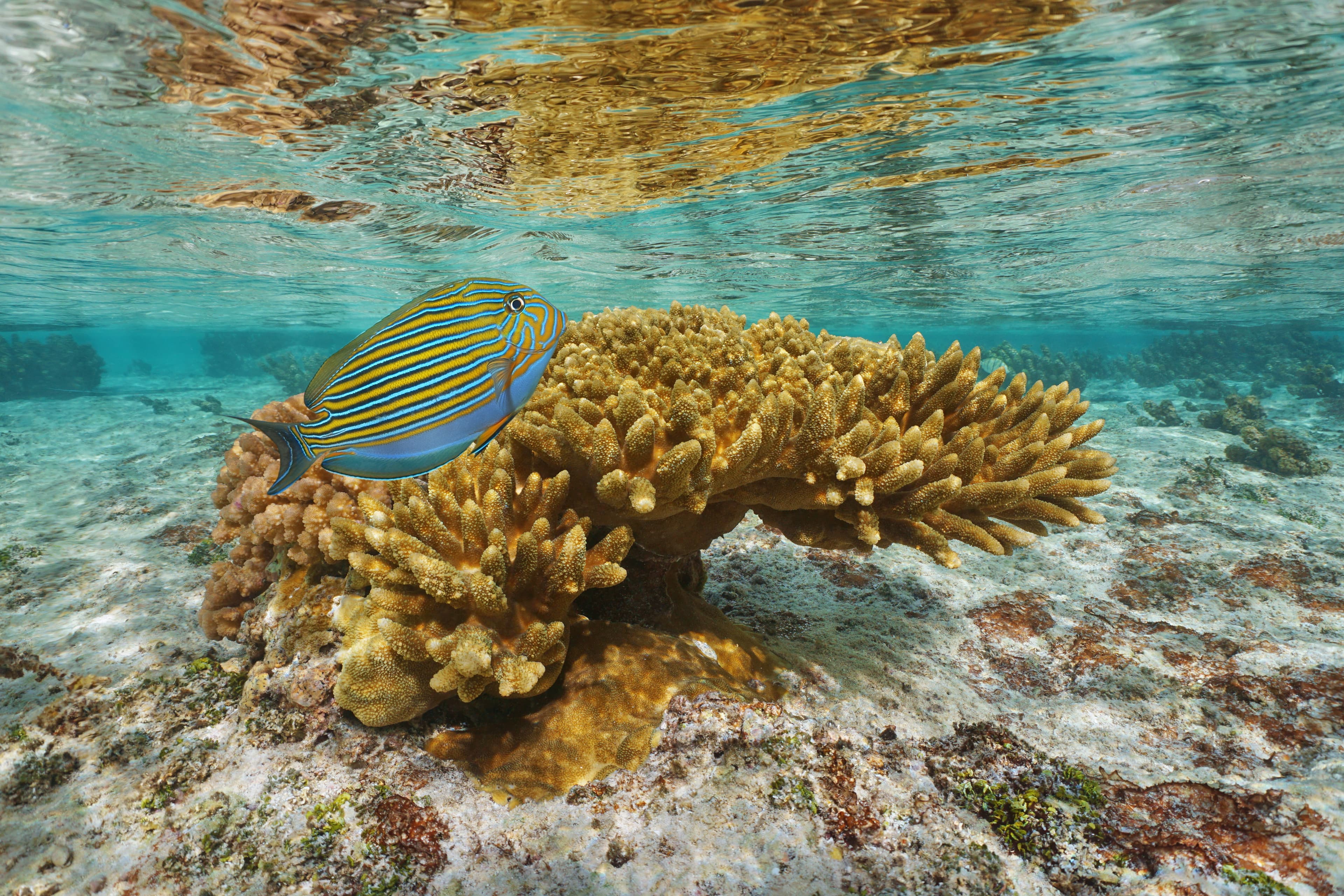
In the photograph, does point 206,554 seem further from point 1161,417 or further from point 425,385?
point 1161,417

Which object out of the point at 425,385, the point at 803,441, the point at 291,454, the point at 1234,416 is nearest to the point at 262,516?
the point at 291,454

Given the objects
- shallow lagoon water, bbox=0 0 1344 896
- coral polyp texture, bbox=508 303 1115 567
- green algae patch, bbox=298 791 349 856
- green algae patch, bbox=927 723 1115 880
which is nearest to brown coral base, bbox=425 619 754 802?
shallow lagoon water, bbox=0 0 1344 896

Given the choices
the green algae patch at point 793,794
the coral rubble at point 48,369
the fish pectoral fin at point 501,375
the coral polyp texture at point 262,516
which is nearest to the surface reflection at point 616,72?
the coral polyp texture at point 262,516

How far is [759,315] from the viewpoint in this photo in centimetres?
3597

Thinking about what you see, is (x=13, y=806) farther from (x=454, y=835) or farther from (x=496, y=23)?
(x=496, y=23)

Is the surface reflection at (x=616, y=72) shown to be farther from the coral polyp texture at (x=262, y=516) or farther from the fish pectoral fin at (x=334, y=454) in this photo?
the fish pectoral fin at (x=334, y=454)

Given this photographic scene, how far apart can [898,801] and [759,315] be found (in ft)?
115

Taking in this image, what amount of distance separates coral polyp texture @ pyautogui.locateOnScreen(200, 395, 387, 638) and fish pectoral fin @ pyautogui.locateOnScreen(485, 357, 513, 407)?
9.13 feet

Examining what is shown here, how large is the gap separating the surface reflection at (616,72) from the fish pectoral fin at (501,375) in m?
6.45

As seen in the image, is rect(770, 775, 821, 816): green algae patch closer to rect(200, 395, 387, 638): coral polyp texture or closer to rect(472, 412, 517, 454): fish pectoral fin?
rect(472, 412, 517, 454): fish pectoral fin

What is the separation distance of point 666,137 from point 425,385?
10.0m

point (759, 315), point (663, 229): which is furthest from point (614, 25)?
point (759, 315)

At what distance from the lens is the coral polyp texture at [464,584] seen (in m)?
2.80

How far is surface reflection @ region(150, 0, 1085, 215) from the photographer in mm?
6352
